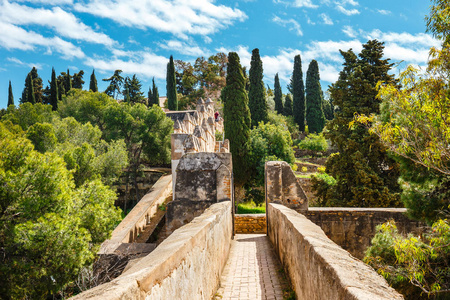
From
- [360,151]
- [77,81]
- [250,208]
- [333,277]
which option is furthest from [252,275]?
[77,81]

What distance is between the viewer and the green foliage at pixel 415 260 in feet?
15.4

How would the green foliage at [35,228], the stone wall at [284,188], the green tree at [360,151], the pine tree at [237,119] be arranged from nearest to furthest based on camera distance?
the stone wall at [284,188]
the green foliage at [35,228]
the green tree at [360,151]
the pine tree at [237,119]

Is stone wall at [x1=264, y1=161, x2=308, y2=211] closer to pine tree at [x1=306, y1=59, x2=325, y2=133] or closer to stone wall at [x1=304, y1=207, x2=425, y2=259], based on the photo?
stone wall at [x1=304, y1=207, x2=425, y2=259]

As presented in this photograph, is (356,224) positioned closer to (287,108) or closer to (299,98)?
(299,98)

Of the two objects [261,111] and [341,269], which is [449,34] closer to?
[341,269]

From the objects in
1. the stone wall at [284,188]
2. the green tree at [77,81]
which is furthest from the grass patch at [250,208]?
the green tree at [77,81]

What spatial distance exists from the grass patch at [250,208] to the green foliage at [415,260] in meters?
14.4

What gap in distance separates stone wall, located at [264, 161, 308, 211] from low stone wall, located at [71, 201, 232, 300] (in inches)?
141

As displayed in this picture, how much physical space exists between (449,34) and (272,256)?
16.3 ft

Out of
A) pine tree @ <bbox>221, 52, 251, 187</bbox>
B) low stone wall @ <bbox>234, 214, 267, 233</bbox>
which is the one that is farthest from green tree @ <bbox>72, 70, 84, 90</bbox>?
A: low stone wall @ <bbox>234, 214, 267, 233</bbox>

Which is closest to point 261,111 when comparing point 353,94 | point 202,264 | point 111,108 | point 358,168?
point 111,108

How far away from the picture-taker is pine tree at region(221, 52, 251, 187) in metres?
22.7

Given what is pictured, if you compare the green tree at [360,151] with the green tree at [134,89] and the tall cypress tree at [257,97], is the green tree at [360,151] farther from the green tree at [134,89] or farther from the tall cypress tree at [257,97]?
the green tree at [134,89]

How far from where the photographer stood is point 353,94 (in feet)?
50.2
